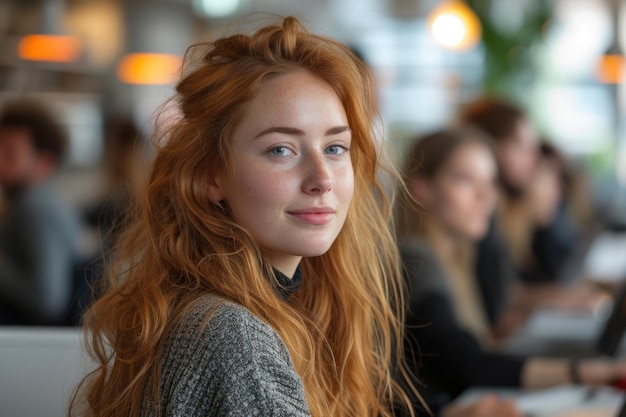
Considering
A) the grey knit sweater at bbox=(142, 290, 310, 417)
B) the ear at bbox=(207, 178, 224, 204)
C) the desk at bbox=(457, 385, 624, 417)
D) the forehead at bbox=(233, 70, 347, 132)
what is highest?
the forehead at bbox=(233, 70, 347, 132)

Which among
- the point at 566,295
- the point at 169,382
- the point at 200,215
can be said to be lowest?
the point at 566,295

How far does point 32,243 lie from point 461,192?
2.00 meters

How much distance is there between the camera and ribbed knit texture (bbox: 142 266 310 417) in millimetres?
1136

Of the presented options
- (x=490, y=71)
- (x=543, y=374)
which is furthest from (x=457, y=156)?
(x=490, y=71)

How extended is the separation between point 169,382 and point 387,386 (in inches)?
23.3

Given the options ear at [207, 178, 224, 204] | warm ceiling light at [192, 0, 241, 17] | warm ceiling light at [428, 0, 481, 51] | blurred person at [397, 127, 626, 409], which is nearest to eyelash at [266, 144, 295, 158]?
ear at [207, 178, 224, 204]

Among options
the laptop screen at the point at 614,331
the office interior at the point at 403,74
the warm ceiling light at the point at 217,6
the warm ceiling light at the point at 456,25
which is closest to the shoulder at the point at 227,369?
the office interior at the point at 403,74

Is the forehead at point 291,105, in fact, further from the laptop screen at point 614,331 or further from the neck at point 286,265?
the laptop screen at point 614,331

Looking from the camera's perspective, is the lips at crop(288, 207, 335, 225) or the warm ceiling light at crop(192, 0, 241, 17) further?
the warm ceiling light at crop(192, 0, 241, 17)

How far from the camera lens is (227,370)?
45.1 inches

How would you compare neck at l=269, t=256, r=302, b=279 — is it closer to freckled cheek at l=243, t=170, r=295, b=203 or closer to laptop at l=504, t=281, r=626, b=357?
freckled cheek at l=243, t=170, r=295, b=203

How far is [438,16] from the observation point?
689cm

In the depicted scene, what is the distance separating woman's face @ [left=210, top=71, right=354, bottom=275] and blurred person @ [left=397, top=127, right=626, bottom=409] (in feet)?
3.00

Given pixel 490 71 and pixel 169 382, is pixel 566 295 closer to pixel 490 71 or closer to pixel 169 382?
pixel 490 71
